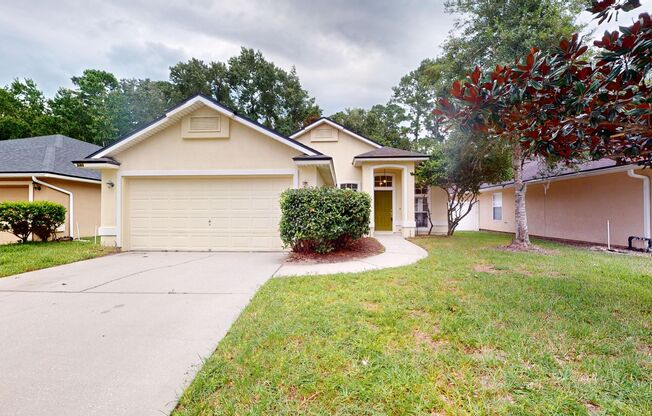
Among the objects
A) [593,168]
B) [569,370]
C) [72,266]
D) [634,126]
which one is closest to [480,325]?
[569,370]

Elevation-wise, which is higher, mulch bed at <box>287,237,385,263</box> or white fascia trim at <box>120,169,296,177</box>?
white fascia trim at <box>120,169,296,177</box>

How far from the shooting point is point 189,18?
1030 centimetres

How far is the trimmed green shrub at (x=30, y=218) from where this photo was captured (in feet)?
28.9

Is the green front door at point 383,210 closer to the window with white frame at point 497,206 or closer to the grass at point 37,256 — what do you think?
the window with white frame at point 497,206

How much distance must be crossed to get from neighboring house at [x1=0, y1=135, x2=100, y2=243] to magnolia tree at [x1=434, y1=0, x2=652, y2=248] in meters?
15.5

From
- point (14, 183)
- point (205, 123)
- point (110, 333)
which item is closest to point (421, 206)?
point (205, 123)

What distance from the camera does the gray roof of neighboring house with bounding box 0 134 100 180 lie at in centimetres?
1139

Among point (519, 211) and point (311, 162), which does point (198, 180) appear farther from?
point (519, 211)

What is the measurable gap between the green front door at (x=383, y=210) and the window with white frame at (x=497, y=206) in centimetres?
822

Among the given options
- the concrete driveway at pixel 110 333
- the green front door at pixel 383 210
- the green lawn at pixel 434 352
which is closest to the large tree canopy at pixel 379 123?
the green front door at pixel 383 210

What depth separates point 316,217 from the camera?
22.1 feet

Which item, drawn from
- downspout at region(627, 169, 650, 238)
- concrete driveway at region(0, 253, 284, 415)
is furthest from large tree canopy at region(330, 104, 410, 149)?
concrete driveway at region(0, 253, 284, 415)

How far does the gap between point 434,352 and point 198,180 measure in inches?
335

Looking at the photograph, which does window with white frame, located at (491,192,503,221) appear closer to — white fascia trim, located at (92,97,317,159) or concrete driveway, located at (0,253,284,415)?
white fascia trim, located at (92,97,317,159)
